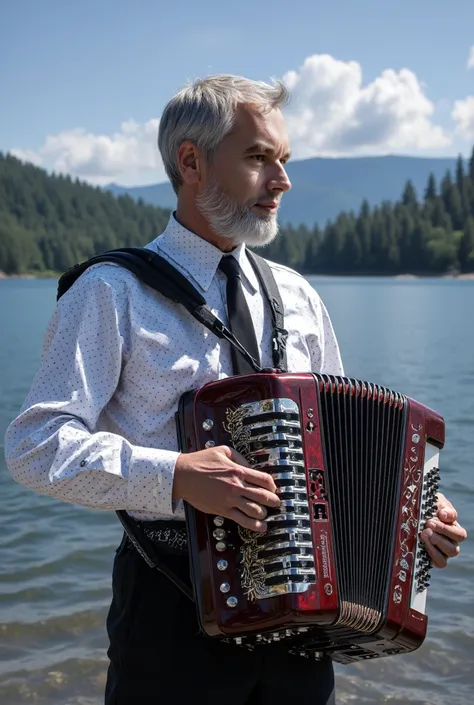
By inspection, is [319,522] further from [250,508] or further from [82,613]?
[82,613]

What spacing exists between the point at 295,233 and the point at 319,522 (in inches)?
7792

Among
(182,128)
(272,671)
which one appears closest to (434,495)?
(272,671)

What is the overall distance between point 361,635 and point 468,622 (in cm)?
407

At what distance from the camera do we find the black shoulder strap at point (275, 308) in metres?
2.99

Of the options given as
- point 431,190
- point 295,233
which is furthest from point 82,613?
point 295,233

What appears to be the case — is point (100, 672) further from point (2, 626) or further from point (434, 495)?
point (434, 495)

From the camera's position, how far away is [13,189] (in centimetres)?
18162

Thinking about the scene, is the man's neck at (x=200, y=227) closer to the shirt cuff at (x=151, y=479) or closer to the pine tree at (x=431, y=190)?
the shirt cuff at (x=151, y=479)

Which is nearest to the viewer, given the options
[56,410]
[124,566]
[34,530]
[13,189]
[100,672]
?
[56,410]

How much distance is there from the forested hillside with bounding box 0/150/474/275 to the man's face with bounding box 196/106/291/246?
123757 millimetres

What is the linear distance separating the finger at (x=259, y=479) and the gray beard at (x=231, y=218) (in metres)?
0.78

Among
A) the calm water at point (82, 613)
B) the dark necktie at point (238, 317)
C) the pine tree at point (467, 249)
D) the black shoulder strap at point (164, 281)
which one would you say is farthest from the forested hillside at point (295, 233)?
the black shoulder strap at point (164, 281)

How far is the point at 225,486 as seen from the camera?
8.28ft

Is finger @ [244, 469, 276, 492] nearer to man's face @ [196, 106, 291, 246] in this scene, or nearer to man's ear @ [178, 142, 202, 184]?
man's face @ [196, 106, 291, 246]
